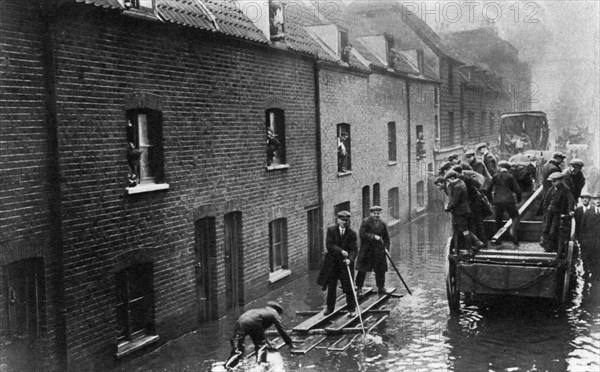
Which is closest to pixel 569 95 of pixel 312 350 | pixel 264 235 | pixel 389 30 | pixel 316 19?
pixel 389 30

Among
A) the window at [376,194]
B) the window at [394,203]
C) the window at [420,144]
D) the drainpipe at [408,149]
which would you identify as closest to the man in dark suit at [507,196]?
the window at [376,194]

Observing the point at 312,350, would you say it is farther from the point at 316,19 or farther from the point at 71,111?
the point at 316,19

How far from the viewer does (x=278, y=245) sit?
631 inches

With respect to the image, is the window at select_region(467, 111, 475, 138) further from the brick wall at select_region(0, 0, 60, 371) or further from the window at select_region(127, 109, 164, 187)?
the brick wall at select_region(0, 0, 60, 371)

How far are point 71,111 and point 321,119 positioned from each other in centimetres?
968

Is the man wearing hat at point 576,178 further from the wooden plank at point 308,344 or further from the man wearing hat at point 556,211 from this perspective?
the wooden plank at point 308,344

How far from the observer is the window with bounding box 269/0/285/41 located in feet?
49.5

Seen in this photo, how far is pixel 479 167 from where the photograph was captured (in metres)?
16.7

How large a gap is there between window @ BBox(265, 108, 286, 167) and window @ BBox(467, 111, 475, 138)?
2360 centimetres

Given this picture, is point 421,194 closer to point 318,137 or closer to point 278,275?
point 318,137

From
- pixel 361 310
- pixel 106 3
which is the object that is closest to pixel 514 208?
pixel 361 310

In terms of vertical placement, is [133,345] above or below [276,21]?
below

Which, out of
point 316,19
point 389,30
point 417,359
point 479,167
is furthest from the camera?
point 389,30

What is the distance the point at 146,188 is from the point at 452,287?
605 cm
